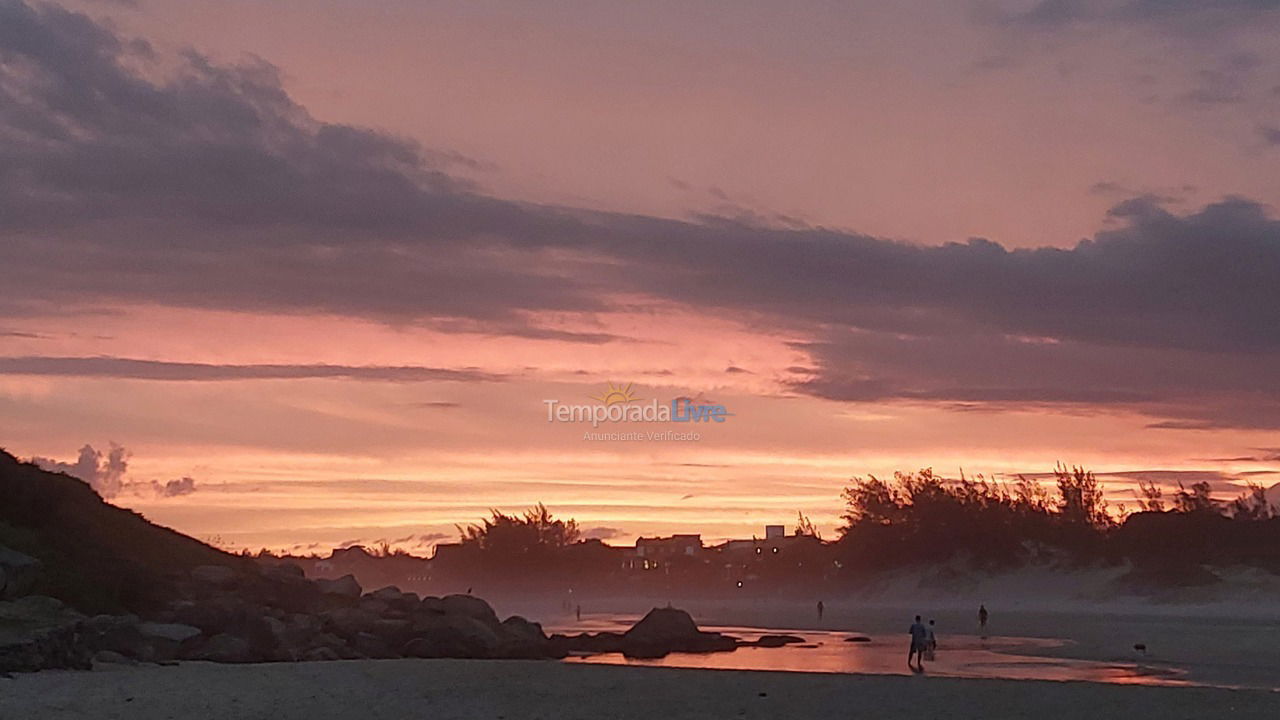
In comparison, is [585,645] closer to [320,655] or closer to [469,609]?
[469,609]

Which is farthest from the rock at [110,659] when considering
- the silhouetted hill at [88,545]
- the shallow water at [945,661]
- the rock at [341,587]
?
the rock at [341,587]

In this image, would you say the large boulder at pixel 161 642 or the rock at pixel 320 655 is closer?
the large boulder at pixel 161 642

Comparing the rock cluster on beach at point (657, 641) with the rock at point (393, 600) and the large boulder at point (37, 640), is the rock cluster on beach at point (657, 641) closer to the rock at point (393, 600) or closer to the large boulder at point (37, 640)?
the rock at point (393, 600)

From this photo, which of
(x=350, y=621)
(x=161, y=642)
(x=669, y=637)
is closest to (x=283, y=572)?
(x=350, y=621)

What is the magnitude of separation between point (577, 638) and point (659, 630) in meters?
4.56

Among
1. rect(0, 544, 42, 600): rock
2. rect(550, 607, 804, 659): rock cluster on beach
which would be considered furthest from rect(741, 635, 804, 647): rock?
rect(0, 544, 42, 600): rock

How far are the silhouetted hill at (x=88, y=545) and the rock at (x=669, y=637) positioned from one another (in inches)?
709

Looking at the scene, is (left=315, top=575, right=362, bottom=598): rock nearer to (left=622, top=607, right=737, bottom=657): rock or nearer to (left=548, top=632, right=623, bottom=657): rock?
(left=548, top=632, right=623, bottom=657): rock

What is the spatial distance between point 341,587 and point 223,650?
Result: 18812 mm

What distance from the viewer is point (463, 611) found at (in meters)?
48.4

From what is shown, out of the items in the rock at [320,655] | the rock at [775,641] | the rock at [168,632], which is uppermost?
the rock at [168,632]

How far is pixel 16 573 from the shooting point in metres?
36.6

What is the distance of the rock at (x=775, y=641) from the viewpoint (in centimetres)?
5616

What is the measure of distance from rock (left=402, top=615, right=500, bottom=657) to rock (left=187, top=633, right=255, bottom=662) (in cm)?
739
